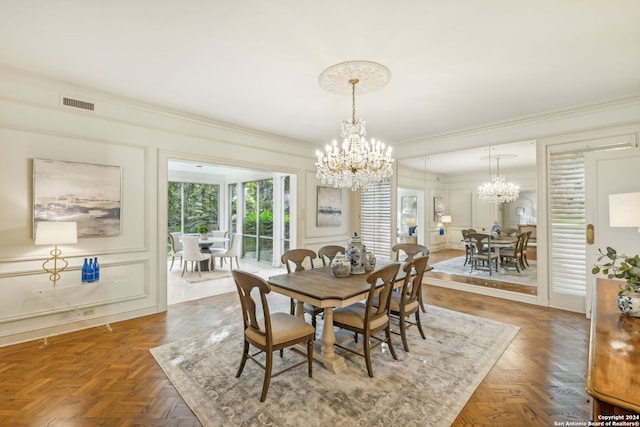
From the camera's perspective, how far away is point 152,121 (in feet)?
12.8

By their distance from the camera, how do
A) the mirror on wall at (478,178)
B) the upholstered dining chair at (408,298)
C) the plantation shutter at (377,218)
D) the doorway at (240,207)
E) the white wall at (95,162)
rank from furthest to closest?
the doorway at (240,207), the plantation shutter at (377,218), the mirror on wall at (478,178), the white wall at (95,162), the upholstered dining chair at (408,298)

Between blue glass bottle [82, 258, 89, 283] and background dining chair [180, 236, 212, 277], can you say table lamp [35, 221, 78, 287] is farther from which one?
background dining chair [180, 236, 212, 277]

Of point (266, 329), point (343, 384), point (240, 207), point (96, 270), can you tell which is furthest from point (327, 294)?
point (240, 207)

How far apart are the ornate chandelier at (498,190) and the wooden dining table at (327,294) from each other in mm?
3153

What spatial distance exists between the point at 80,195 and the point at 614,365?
14.9 feet

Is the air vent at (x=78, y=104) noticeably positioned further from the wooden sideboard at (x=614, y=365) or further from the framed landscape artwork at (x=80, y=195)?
the wooden sideboard at (x=614, y=365)

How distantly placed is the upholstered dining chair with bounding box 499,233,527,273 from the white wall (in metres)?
4.97

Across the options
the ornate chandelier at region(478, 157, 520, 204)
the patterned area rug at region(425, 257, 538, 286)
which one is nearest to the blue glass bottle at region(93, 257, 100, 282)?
the patterned area rug at region(425, 257, 538, 286)

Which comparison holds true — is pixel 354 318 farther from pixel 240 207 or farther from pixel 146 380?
pixel 240 207

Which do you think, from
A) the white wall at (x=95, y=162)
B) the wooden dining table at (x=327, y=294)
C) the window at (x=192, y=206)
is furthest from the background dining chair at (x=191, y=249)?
the wooden dining table at (x=327, y=294)

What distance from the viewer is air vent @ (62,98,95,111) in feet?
10.8

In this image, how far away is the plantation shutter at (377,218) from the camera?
6203mm

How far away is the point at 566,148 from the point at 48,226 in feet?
21.0

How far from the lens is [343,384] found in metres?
2.31
